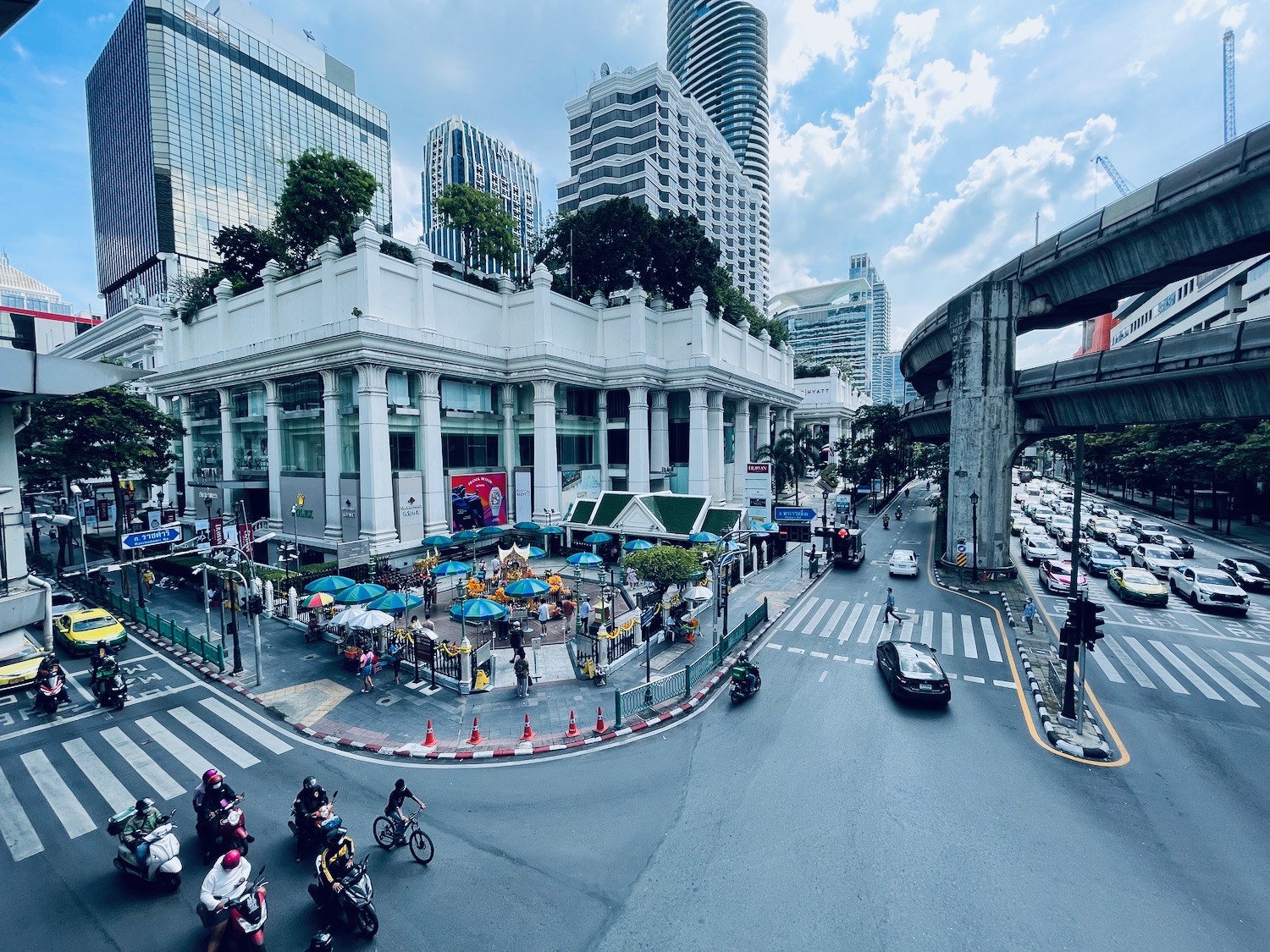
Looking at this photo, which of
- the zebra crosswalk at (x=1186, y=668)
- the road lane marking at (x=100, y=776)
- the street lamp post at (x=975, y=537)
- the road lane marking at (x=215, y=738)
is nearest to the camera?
the road lane marking at (x=100, y=776)

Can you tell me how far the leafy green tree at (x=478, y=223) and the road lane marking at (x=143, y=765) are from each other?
34.5 m

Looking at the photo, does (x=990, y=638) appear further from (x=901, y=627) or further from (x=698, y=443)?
(x=698, y=443)

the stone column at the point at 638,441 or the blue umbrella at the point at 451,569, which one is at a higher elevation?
the stone column at the point at 638,441

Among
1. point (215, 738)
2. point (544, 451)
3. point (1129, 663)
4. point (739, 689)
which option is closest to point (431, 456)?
point (544, 451)

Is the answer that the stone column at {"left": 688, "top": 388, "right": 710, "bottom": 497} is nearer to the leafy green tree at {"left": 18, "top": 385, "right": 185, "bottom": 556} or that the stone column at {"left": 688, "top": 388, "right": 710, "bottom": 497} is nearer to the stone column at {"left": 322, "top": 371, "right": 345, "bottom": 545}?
the stone column at {"left": 322, "top": 371, "right": 345, "bottom": 545}

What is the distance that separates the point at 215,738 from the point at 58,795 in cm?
279

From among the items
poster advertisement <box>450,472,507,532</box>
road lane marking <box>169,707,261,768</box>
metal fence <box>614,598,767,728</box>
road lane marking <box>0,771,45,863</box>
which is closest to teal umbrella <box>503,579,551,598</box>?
metal fence <box>614,598,767,728</box>

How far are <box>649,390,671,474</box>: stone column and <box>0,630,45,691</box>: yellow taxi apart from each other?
118ft

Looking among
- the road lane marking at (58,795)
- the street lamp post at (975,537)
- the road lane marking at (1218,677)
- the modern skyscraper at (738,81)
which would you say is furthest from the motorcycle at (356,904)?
the modern skyscraper at (738,81)

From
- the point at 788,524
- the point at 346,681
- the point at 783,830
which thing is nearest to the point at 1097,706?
the point at 783,830

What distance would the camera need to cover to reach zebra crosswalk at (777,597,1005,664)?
20.2 m

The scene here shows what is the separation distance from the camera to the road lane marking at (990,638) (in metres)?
19.1

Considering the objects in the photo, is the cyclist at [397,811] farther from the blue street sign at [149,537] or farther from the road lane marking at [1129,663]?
the road lane marking at [1129,663]

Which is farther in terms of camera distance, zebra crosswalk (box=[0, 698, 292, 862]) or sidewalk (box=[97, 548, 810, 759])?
sidewalk (box=[97, 548, 810, 759])
